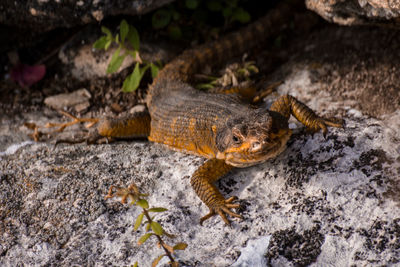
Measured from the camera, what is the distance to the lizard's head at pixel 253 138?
12.0ft

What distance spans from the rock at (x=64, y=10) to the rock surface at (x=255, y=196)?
1612mm

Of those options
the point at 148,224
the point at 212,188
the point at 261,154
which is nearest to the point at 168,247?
the point at 148,224

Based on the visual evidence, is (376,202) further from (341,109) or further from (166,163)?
(166,163)

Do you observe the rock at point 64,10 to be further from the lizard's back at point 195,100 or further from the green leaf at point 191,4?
the lizard's back at point 195,100

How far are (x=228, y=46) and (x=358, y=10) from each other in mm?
2182

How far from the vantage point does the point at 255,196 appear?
153 inches

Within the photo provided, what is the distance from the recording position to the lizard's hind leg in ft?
17.5

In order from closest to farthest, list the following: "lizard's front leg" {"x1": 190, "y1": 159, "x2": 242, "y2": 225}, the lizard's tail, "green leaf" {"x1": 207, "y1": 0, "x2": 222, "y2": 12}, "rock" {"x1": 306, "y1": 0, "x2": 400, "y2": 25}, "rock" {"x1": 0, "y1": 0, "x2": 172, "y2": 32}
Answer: "lizard's front leg" {"x1": 190, "y1": 159, "x2": 242, "y2": 225} < "rock" {"x1": 306, "y1": 0, "x2": 400, "y2": 25} < "rock" {"x1": 0, "y1": 0, "x2": 172, "y2": 32} < the lizard's tail < "green leaf" {"x1": 207, "y1": 0, "x2": 222, "y2": 12}

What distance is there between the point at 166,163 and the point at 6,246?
5.75 feet

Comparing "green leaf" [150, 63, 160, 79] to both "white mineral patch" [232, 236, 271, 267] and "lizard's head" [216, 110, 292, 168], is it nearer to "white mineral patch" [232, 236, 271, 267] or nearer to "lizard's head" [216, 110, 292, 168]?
"lizard's head" [216, 110, 292, 168]

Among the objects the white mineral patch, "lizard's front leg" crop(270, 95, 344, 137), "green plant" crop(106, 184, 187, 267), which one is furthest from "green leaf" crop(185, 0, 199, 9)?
the white mineral patch

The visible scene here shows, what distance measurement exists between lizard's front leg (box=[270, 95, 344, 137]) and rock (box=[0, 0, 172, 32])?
2138 millimetres

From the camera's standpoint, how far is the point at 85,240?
371 cm

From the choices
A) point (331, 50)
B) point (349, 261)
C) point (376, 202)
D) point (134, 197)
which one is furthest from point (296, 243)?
point (331, 50)
